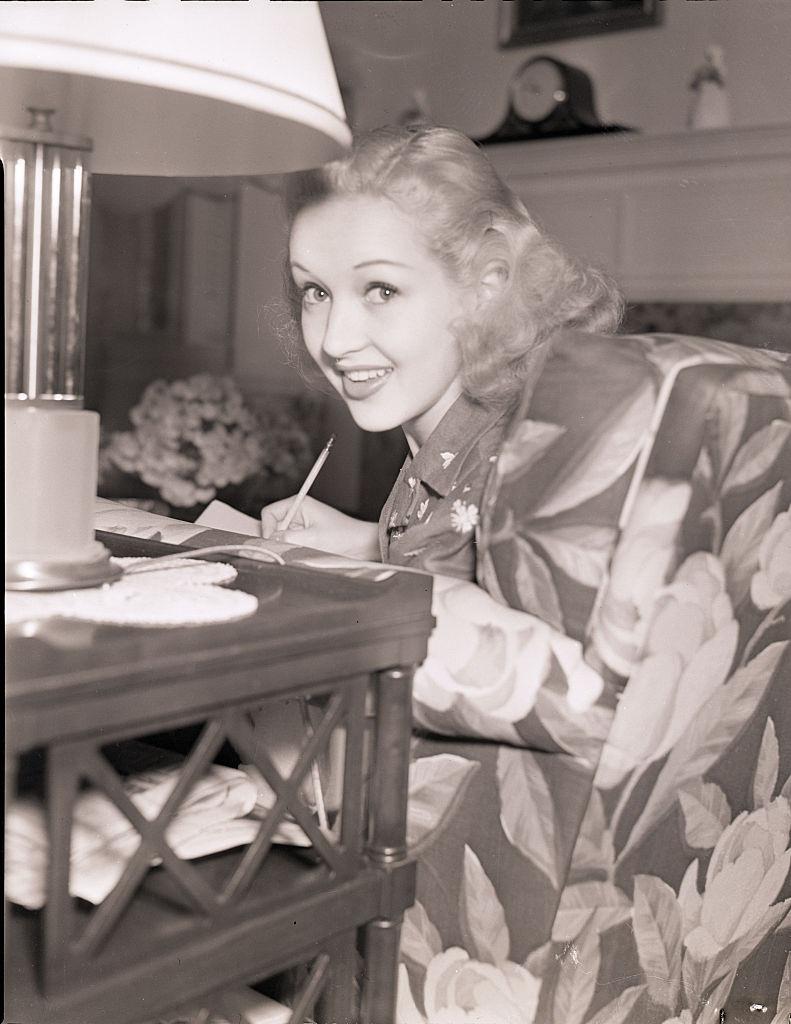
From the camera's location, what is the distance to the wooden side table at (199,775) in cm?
66

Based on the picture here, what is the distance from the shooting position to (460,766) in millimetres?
991

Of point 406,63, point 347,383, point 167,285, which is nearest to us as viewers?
point 347,383

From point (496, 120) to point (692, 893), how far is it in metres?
2.53

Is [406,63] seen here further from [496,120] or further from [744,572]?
[744,572]

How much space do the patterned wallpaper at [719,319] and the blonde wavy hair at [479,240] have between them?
1455mm

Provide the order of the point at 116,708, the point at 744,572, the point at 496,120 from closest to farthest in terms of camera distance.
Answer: the point at 116,708 → the point at 744,572 → the point at 496,120

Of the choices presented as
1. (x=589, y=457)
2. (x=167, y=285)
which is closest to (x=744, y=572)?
(x=589, y=457)

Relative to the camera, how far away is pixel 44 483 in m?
0.84

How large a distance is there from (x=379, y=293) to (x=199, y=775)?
2.41ft

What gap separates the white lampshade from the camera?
781 mm

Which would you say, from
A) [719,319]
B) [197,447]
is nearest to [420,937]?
[197,447]

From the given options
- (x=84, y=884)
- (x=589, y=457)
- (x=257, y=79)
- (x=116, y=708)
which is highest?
(x=257, y=79)

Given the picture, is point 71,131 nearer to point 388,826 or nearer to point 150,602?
point 150,602

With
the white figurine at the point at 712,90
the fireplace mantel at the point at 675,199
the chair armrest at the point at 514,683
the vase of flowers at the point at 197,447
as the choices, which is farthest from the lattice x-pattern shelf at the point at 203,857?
the white figurine at the point at 712,90
